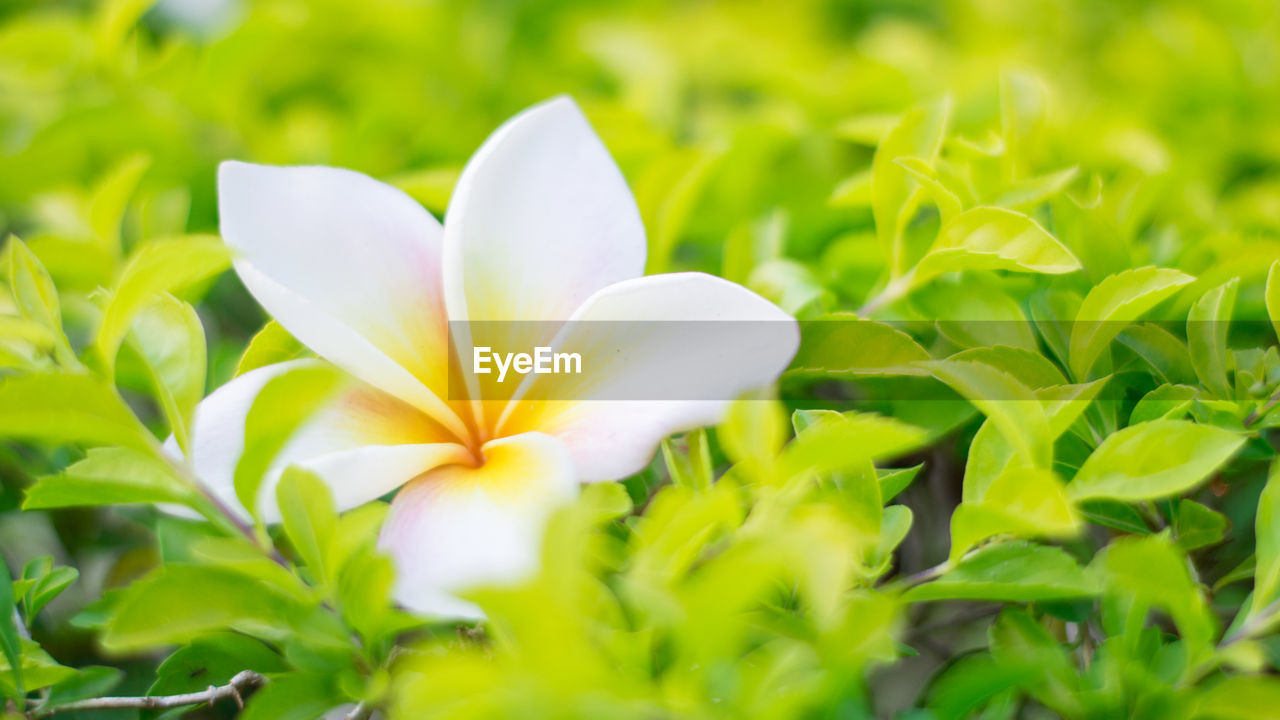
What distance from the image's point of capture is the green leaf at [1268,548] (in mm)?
460

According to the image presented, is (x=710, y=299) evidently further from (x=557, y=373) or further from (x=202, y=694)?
(x=202, y=694)

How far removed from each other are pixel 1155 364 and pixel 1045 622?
179 mm

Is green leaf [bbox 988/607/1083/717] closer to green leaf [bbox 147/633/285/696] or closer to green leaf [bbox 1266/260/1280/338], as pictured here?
green leaf [bbox 1266/260/1280/338]

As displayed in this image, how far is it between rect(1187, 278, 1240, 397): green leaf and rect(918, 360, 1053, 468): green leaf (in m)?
0.16

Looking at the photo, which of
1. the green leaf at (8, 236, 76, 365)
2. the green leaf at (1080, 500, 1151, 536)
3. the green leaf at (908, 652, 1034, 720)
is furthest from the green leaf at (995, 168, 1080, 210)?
the green leaf at (8, 236, 76, 365)

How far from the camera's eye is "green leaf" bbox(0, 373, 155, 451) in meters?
0.42

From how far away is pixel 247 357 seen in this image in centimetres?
56

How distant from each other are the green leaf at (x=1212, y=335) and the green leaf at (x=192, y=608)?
0.54m

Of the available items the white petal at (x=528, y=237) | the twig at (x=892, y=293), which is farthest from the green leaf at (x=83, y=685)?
the twig at (x=892, y=293)

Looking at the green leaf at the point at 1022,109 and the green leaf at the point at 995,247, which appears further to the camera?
the green leaf at the point at 1022,109

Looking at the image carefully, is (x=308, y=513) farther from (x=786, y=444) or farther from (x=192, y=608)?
(x=786, y=444)

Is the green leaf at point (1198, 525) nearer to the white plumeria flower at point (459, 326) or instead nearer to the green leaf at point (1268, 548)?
the green leaf at point (1268, 548)

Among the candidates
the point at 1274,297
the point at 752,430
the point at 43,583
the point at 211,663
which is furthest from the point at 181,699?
the point at 1274,297

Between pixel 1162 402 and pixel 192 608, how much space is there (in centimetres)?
53
